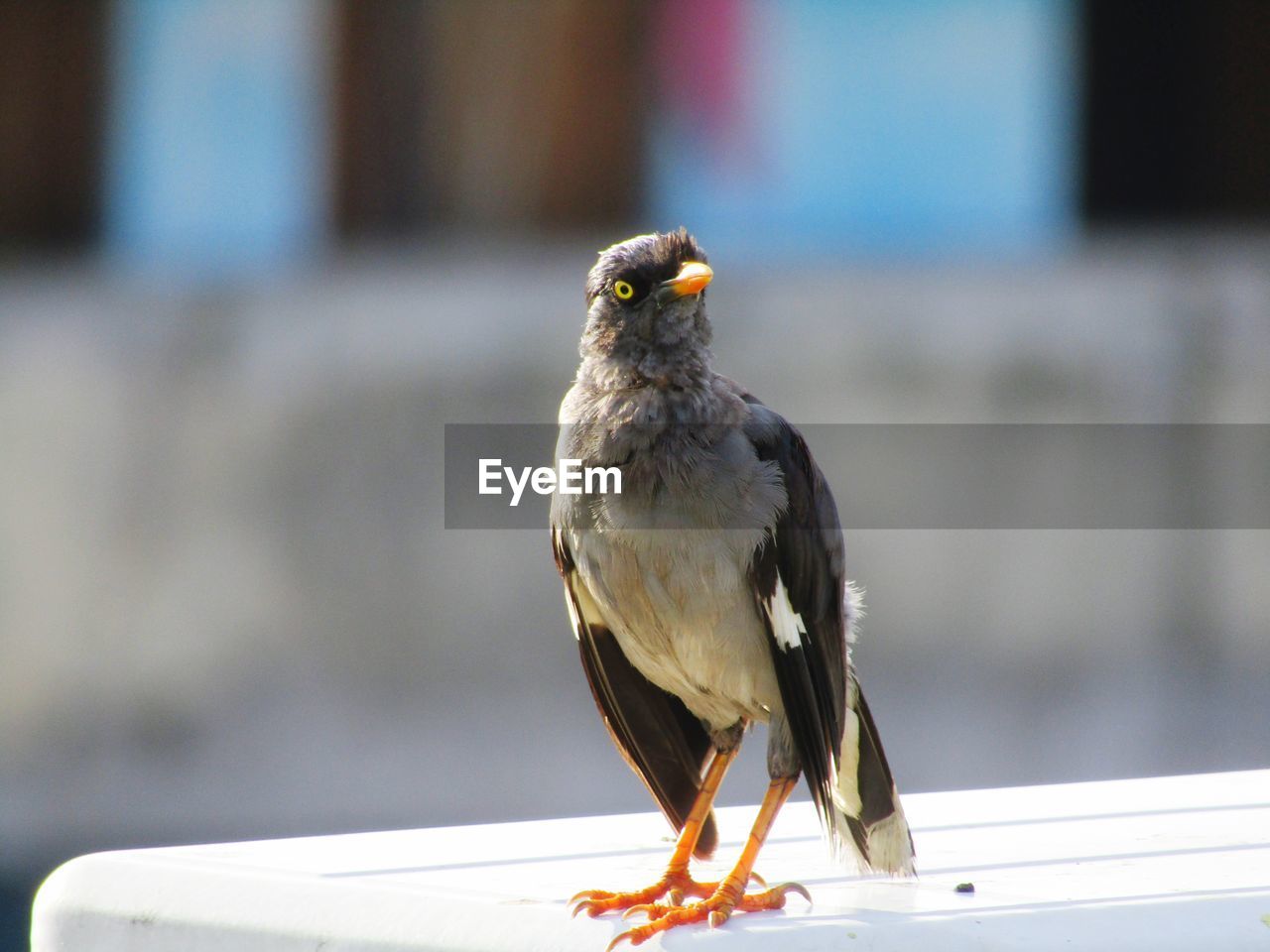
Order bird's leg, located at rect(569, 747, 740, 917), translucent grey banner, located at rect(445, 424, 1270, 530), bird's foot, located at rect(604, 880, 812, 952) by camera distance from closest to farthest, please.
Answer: bird's foot, located at rect(604, 880, 812, 952) < bird's leg, located at rect(569, 747, 740, 917) < translucent grey banner, located at rect(445, 424, 1270, 530)

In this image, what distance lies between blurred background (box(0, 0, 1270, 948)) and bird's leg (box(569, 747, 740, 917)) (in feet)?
11.7

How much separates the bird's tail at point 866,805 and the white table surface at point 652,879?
0.05 metres

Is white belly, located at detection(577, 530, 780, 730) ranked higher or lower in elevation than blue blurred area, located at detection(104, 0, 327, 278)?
lower

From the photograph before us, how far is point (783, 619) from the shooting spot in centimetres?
257

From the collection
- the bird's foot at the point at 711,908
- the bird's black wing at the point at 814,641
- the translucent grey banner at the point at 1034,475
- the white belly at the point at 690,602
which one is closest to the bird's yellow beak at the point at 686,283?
the bird's black wing at the point at 814,641

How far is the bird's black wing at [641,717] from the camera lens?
2.76m

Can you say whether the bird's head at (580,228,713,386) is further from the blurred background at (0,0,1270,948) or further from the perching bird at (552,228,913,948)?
the blurred background at (0,0,1270,948)

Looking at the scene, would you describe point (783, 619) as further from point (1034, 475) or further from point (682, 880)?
point (1034, 475)

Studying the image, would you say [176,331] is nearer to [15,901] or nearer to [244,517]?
[244,517]

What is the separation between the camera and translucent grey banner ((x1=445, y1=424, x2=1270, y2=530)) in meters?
6.15

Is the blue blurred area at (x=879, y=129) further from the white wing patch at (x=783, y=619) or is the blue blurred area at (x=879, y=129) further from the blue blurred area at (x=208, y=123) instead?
the white wing patch at (x=783, y=619)

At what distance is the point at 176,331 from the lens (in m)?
6.64

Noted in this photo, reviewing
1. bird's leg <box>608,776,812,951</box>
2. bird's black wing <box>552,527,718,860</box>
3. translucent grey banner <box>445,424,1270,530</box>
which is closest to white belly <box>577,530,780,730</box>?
bird's black wing <box>552,527,718,860</box>

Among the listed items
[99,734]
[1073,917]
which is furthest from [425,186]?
[1073,917]
